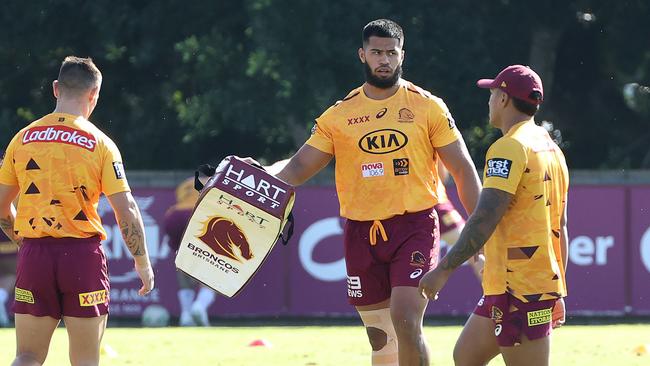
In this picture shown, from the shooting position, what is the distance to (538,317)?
617cm

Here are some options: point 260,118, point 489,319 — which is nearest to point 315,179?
point 260,118

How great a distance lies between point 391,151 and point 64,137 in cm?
181

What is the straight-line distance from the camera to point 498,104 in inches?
253

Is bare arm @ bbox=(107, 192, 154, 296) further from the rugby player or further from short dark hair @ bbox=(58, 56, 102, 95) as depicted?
short dark hair @ bbox=(58, 56, 102, 95)

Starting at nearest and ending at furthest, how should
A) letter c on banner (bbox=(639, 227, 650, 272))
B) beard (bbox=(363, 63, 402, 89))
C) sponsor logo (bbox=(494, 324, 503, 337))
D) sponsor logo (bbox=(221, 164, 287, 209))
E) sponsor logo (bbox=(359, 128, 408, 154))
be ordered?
sponsor logo (bbox=(494, 324, 503, 337)) → sponsor logo (bbox=(359, 128, 408, 154)) → beard (bbox=(363, 63, 402, 89)) → sponsor logo (bbox=(221, 164, 287, 209)) → letter c on banner (bbox=(639, 227, 650, 272))

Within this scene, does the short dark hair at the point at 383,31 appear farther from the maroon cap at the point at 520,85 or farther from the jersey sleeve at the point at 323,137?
the maroon cap at the point at 520,85

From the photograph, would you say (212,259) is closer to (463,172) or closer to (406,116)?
(406,116)

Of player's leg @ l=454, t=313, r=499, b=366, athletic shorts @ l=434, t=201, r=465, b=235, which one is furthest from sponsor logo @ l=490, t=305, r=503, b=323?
athletic shorts @ l=434, t=201, r=465, b=235

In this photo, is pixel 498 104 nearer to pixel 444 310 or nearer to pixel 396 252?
pixel 396 252

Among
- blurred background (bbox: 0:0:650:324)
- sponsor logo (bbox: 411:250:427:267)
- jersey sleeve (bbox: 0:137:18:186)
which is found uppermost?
blurred background (bbox: 0:0:650:324)

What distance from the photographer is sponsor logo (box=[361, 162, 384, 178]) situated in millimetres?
7347

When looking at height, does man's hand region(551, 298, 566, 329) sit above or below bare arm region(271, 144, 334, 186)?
below

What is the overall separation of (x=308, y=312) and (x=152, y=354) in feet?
16.3

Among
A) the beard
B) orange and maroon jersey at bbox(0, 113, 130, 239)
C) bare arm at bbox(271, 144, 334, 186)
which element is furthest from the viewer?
bare arm at bbox(271, 144, 334, 186)
